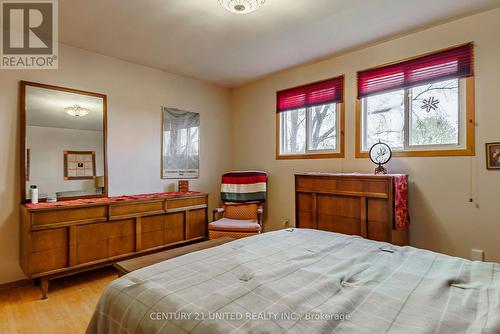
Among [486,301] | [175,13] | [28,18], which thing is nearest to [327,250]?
[486,301]

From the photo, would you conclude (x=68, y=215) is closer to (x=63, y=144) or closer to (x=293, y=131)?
(x=63, y=144)

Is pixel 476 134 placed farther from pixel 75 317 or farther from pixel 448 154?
pixel 75 317

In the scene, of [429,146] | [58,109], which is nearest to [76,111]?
[58,109]

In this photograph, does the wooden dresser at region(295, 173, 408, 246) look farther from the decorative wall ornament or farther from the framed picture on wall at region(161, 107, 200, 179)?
the framed picture on wall at region(161, 107, 200, 179)

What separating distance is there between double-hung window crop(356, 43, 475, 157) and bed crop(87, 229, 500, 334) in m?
1.69

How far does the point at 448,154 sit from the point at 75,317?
145 inches

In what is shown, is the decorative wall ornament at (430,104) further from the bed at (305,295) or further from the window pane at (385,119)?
the bed at (305,295)

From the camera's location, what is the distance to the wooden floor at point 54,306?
198 centimetres

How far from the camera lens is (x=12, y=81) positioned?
2682mm

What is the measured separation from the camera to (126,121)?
3.46 metres

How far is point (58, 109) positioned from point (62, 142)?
374mm

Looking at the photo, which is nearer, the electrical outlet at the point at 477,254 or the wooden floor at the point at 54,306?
the wooden floor at the point at 54,306

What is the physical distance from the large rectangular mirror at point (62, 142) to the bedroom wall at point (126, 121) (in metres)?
0.09

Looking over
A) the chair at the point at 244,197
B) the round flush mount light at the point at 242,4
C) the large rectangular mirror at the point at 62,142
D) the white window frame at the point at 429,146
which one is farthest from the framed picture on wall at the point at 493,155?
the large rectangular mirror at the point at 62,142
